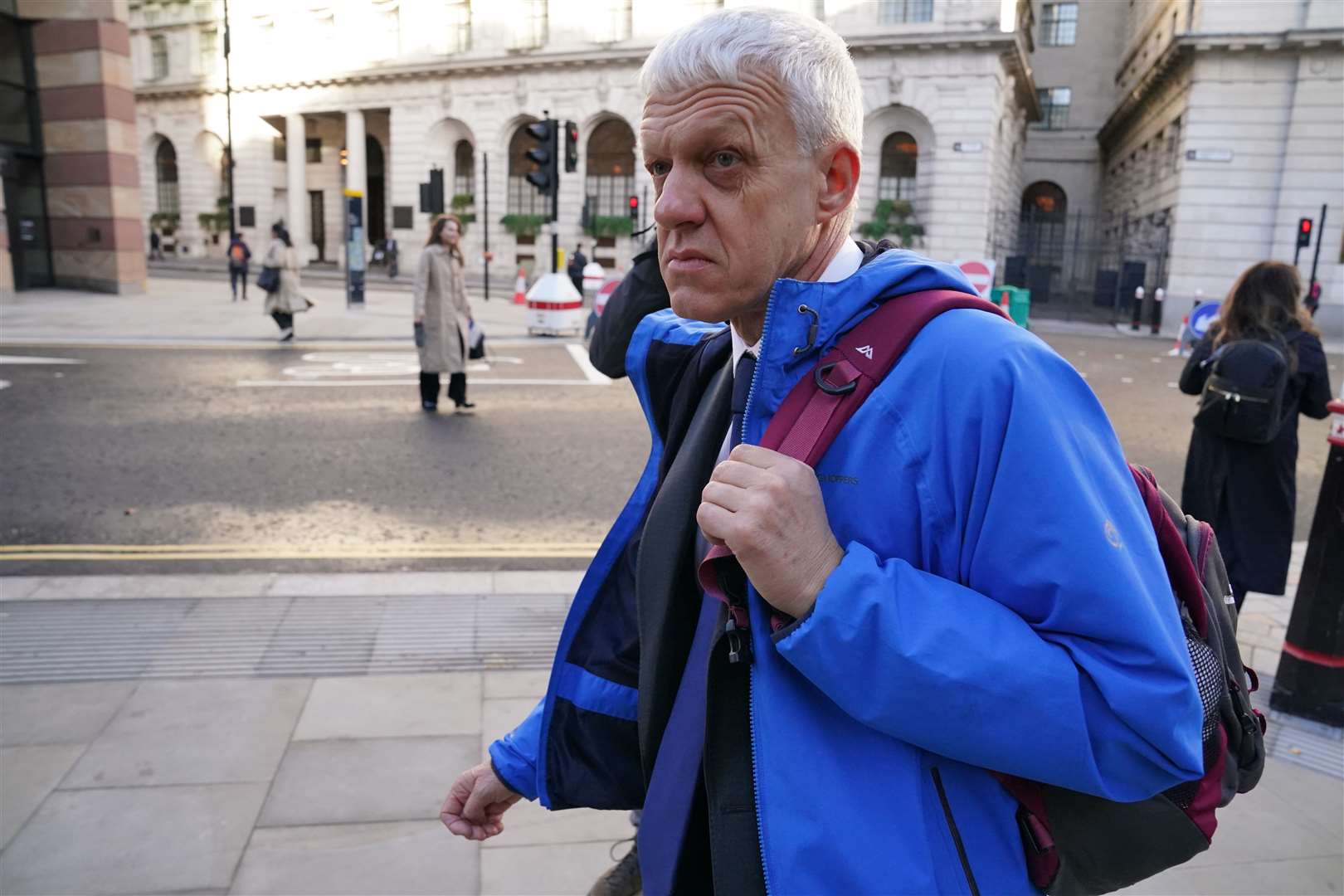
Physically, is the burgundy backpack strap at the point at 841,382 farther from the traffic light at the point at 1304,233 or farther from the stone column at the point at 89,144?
the traffic light at the point at 1304,233

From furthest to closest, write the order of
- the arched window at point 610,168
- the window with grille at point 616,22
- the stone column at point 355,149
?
the stone column at point 355,149 → the arched window at point 610,168 → the window with grille at point 616,22

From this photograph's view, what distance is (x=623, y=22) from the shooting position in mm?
38562

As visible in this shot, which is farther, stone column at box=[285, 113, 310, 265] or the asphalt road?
stone column at box=[285, 113, 310, 265]

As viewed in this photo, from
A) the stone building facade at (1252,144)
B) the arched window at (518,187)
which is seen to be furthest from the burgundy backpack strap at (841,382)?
the arched window at (518,187)

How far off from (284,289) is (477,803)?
1485 cm

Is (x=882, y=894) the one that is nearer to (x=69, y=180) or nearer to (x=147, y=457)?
(x=147, y=457)

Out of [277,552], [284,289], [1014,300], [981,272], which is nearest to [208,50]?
[284,289]

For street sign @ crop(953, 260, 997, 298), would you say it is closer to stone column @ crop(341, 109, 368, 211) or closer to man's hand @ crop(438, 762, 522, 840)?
man's hand @ crop(438, 762, 522, 840)

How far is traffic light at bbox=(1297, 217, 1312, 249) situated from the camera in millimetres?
24141

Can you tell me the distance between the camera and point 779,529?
118 centimetres

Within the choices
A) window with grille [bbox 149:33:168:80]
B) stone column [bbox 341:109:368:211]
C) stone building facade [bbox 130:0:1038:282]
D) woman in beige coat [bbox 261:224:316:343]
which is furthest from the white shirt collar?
window with grille [bbox 149:33:168:80]

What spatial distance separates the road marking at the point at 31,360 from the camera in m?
12.7

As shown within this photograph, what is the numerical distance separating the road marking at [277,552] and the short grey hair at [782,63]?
4808mm

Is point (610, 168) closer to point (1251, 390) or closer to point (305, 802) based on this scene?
point (1251, 390)
